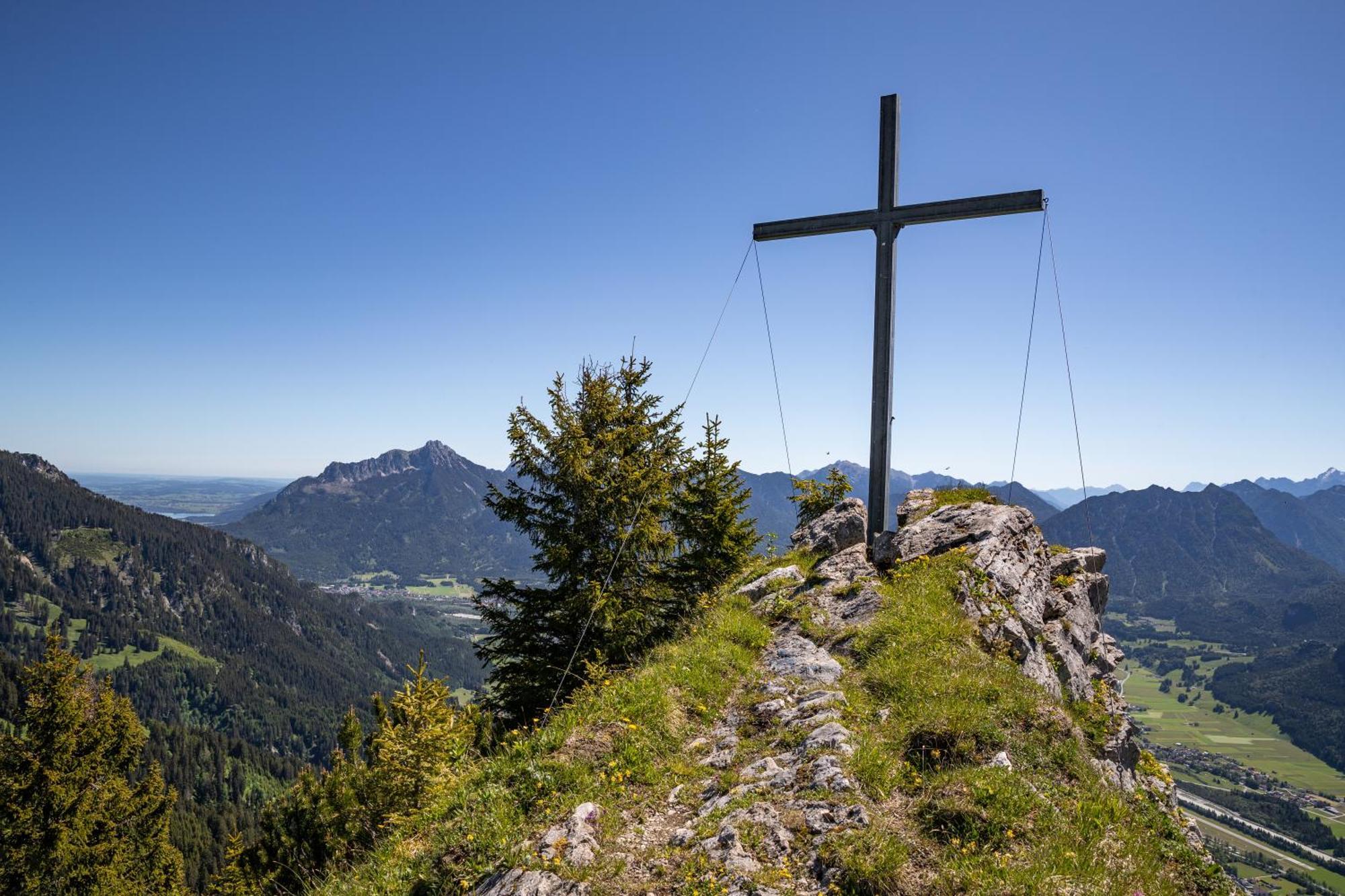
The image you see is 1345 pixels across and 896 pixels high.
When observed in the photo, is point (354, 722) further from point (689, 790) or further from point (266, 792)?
point (266, 792)

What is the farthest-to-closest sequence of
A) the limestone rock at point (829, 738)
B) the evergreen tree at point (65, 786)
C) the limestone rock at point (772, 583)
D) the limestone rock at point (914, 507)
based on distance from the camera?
the evergreen tree at point (65, 786) < the limestone rock at point (914, 507) < the limestone rock at point (772, 583) < the limestone rock at point (829, 738)

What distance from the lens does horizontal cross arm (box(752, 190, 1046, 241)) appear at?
11.6m

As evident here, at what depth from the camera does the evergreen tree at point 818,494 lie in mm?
24859

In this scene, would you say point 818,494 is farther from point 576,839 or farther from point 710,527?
point 576,839

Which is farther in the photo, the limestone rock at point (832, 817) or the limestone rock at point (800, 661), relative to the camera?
the limestone rock at point (800, 661)

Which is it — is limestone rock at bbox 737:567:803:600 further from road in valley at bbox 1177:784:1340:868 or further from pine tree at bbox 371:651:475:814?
road in valley at bbox 1177:784:1340:868

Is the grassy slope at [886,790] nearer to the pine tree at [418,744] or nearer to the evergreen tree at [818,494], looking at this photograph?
the pine tree at [418,744]

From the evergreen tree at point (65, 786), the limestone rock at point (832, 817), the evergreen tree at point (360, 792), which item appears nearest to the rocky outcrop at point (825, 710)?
the limestone rock at point (832, 817)

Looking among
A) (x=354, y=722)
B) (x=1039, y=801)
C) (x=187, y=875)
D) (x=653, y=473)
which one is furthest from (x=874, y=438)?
(x=187, y=875)

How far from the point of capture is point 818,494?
25.8 metres

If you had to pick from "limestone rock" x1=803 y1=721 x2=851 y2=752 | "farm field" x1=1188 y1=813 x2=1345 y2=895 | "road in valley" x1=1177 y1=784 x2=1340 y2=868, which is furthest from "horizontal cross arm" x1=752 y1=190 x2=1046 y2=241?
Answer: "road in valley" x1=1177 y1=784 x2=1340 y2=868

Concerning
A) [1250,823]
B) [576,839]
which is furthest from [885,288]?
[1250,823]

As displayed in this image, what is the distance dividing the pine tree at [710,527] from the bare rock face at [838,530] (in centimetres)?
451

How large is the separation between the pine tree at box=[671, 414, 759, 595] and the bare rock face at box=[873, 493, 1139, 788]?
7.51 m
